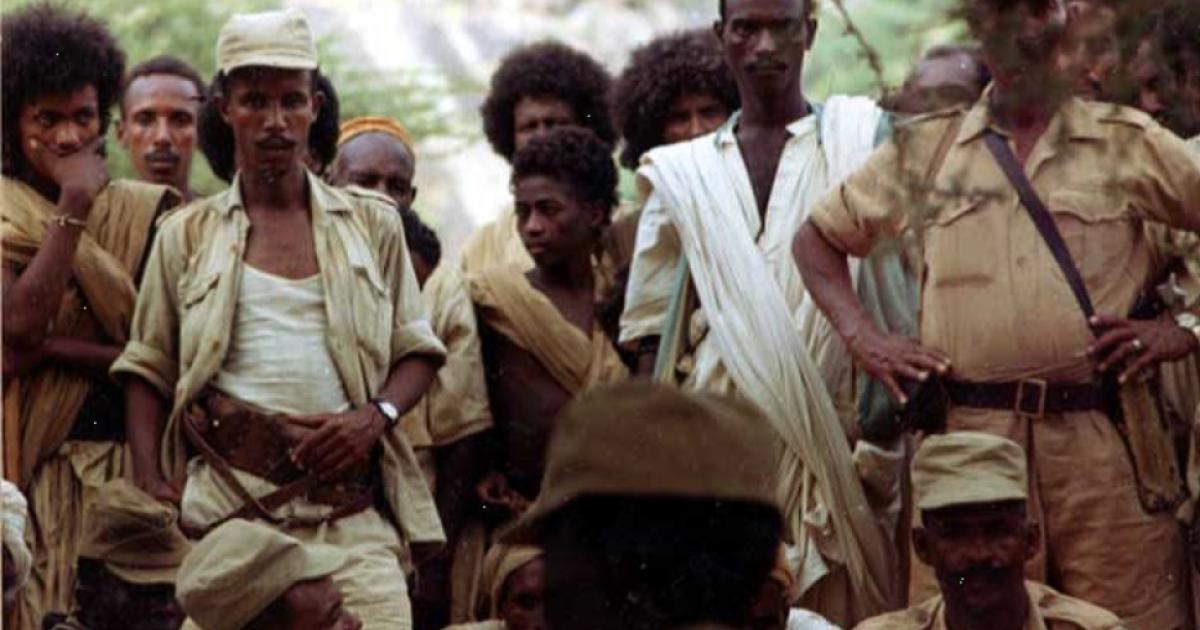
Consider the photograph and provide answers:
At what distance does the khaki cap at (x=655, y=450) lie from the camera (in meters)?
4.96

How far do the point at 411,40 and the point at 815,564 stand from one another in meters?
19.3

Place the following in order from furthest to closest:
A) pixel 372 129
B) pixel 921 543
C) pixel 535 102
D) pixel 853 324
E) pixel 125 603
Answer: pixel 535 102 < pixel 372 129 < pixel 125 603 < pixel 853 324 < pixel 921 543

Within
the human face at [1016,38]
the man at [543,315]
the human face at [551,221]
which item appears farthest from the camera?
the human face at [551,221]

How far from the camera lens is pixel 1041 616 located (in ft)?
28.8

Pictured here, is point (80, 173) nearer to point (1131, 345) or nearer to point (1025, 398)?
point (1025, 398)

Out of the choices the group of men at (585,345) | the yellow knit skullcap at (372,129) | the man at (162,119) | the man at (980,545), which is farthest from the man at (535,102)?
the man at (980,545)

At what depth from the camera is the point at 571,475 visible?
500 cm

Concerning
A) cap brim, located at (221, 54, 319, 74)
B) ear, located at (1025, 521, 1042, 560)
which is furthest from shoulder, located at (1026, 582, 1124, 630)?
cap brim, located at (221, 54, 319, 74)

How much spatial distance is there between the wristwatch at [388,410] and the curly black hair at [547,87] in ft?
8.47

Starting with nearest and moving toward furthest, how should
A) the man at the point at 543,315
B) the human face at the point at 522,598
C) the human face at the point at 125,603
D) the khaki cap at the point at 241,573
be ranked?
1. the khaki cap at the point at 241,573
2. the human face at the point at 522,598
3. the human face at the point at 125,603
4. the man at the point at 543,315

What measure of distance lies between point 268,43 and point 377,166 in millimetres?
1796

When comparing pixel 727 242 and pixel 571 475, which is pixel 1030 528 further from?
pixel 571 475

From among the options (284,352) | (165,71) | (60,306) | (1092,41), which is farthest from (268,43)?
(1092,41)

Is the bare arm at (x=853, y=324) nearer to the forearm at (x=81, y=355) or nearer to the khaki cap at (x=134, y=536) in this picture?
the khaki cap at (x=134, y=536)
